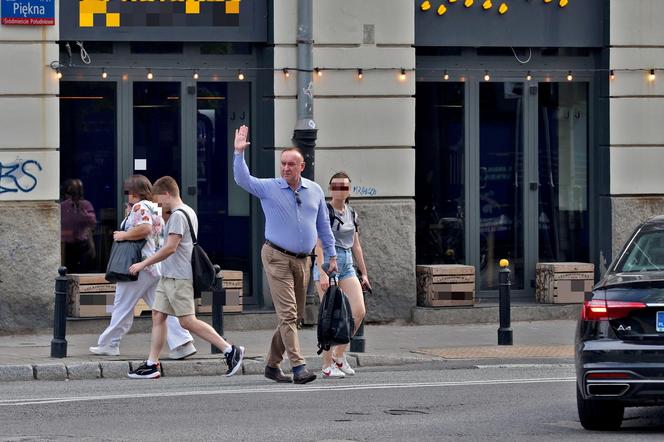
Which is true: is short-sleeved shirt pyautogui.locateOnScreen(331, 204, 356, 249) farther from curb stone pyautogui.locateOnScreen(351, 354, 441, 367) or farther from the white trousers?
the white trousers

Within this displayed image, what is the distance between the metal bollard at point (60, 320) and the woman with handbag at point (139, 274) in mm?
423

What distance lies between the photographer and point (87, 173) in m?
18.0

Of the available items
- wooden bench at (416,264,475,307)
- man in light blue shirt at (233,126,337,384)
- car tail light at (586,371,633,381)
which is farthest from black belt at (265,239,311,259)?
wooden bench at (416,264,475,307)

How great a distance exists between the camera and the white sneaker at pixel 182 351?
1459 cm

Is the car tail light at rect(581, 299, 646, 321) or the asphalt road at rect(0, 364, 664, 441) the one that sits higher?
the car tail light at rect(581, 299, 646, 321)

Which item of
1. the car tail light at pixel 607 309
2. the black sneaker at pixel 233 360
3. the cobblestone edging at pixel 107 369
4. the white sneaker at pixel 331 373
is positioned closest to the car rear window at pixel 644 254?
the car tail light at pixel 607 309

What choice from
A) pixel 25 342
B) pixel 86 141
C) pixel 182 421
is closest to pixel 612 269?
pixel 182 421

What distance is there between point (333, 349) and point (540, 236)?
258 inches

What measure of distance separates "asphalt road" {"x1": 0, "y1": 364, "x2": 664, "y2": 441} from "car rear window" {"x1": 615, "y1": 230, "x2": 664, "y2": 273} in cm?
109

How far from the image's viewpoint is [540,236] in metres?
19.6

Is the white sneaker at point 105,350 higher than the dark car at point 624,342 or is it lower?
lower

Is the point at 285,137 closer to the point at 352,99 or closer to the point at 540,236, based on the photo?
the point at 352,99

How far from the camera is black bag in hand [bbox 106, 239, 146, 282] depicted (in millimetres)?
14906

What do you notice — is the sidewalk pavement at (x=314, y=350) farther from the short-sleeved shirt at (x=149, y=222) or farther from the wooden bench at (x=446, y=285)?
the short-sleeved shirt at (x=149, y=222)
